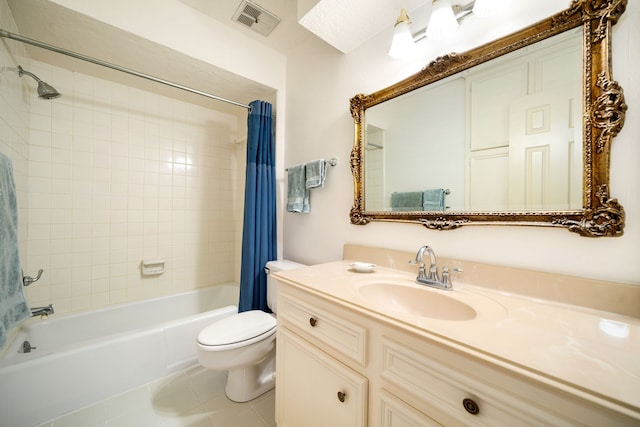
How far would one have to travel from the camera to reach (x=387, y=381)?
68cm

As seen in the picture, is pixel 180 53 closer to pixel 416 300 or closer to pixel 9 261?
pixel 9 261

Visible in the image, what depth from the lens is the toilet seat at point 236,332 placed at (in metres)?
1.24

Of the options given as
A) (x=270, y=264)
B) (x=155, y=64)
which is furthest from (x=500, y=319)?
(x=155, y=64)

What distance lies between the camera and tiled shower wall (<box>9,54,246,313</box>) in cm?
172

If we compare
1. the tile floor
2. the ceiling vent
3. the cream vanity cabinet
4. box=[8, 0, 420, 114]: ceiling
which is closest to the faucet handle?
the cream vanity cabinet

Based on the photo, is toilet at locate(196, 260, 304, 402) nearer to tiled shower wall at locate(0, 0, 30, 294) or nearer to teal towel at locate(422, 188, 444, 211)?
teal towel at locate(422, 188, 444, 211)

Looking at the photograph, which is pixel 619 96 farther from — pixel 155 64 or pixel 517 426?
pixel 155 64

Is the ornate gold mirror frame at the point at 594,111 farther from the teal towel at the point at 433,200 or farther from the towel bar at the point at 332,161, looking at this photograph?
the towel bar at the point at 332,161

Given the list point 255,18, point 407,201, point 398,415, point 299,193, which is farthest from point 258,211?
point 398,415

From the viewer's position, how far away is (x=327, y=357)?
84cm

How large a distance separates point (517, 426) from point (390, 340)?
287 millimetres

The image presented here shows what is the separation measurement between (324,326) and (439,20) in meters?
1.34

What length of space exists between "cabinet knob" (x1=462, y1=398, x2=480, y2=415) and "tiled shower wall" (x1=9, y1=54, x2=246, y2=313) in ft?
8.03

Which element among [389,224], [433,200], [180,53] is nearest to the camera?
[433,200]
